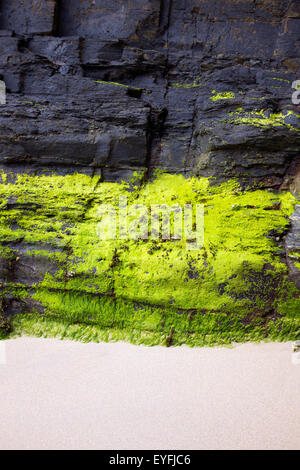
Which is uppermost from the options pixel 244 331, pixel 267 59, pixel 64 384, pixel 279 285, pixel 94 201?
pixel 267 59

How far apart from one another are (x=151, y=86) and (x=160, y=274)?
2.95m

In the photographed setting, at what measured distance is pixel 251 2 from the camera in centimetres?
500

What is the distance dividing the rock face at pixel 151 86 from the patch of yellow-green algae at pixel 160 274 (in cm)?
58

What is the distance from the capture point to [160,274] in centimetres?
372

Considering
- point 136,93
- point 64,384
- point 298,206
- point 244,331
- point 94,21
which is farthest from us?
point 94,21

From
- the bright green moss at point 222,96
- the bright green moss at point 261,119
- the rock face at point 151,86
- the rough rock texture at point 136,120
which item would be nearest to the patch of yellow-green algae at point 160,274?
the rough rock texture at point 136,120

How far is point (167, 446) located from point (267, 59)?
204 inches

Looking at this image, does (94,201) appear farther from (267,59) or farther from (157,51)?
(267,59)

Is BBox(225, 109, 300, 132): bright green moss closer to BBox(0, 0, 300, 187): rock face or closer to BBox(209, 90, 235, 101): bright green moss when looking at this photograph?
BBox(0, 0, 300, 187): rock face

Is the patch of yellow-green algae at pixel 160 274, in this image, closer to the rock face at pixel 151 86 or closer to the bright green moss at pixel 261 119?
the rock face at pixel 151 86

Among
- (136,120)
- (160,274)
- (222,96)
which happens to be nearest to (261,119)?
(222,96)

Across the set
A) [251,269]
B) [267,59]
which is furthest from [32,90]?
[251,269]

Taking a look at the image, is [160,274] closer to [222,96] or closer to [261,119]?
[261,119]

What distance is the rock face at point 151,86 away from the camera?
430 centimetres
